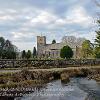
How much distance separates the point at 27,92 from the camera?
2547 cm

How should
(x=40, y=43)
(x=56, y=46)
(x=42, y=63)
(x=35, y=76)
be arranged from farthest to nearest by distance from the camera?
(x=40, y=43) < (x=56, y=46) < (x=42, y=63) < (x=35, y=76)

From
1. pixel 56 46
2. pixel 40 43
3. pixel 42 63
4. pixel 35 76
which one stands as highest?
pixel 40 43

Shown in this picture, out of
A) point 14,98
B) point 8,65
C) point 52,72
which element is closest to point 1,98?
point 14,98

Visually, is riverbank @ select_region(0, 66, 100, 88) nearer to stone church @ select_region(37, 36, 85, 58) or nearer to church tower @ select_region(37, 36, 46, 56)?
stone church @ select_region(37, 36, 85, 58)

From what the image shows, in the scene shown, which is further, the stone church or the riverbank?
the stone church

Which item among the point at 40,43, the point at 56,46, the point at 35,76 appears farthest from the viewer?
the point at 40,43

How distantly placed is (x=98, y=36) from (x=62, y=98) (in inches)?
998

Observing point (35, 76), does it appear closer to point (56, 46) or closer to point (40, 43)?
point (56, 46)

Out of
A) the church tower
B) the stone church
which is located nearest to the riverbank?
the stone church

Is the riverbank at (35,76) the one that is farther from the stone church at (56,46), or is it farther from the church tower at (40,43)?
the church tower at (40,43)

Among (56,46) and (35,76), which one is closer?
(35,76)

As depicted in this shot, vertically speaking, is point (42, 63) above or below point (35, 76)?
above

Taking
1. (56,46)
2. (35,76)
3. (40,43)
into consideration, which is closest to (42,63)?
(35,76)

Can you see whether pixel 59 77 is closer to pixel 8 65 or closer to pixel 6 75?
pixel 6 75
